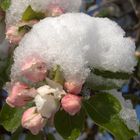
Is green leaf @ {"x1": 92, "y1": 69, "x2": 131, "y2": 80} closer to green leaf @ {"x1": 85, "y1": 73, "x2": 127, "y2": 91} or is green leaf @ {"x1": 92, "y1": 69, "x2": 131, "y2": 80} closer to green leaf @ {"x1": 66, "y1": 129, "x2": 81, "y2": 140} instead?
green leaf @ {"x1": 85, "y1": 73, "x2": 127, "y2": 91}

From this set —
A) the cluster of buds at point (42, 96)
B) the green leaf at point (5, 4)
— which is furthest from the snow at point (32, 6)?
the cluster of buds at point (42, 96)

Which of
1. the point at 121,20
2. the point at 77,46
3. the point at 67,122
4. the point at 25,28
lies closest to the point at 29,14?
the point at 25,28

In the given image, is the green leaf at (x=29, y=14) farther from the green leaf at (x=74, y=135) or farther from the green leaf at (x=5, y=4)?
the green leaf at (x=74, y=135)

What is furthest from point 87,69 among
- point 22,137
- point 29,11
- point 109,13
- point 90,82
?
point 109,13

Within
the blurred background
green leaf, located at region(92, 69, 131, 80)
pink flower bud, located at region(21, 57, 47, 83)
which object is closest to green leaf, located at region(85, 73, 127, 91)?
green leaf, located at region(92, 69, 131, 80)

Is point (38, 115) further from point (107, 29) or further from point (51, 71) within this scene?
point (107, 29)

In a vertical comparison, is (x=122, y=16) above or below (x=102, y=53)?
below
